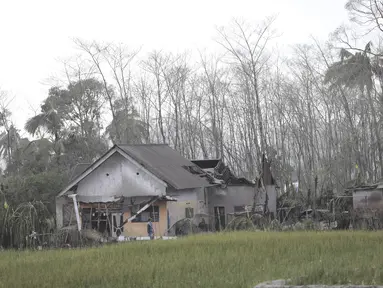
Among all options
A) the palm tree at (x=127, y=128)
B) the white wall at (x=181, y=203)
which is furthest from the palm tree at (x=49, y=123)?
the white wall at (x=181, y=203)

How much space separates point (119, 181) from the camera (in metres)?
29.0

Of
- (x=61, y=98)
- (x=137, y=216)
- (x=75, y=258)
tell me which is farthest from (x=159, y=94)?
(x=75, y=258)

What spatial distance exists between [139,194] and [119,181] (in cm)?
141

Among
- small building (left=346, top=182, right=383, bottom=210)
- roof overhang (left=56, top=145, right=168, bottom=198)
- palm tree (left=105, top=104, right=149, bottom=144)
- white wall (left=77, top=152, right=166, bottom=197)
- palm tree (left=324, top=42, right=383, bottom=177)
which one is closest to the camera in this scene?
small building (left=346, top=182, right=383, bottom=210)

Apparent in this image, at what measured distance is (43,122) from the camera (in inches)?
1711

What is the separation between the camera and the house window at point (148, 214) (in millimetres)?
27778

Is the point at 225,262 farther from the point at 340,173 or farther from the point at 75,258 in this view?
the point at 340,173

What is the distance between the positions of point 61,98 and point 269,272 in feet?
127

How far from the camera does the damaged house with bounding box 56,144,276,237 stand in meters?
27.7

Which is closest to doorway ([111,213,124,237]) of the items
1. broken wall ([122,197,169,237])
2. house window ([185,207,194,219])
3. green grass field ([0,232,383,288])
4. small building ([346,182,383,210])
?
broken wall ([122,197,169,237])

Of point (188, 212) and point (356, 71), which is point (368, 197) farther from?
point (356, 71)

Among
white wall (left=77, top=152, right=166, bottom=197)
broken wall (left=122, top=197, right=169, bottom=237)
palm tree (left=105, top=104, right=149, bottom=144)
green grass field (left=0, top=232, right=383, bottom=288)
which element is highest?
palm tree (left=105, top=104, right=149, bottom=144)

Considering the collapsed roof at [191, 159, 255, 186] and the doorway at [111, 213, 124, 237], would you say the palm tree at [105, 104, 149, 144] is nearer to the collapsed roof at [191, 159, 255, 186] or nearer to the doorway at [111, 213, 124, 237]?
the collapsed roof at [191, 159, 255, 186]

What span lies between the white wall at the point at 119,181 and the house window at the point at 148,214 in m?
0.68
